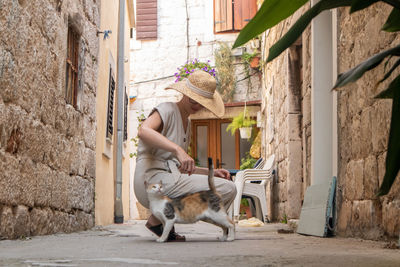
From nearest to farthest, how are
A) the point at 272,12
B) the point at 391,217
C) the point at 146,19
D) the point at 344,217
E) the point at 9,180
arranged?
1. the point at 272,12
2. the point at 391,217
3. the point at 9,180
4. the point at 344,217
5. the point at 146,19

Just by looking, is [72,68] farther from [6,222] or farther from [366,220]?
[366,220]

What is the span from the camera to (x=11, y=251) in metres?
2.46

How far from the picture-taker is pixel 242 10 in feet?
38.1

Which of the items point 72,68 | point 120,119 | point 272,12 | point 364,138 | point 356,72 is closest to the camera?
point 356,72

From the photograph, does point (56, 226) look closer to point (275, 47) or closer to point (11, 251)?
point (11, 251)

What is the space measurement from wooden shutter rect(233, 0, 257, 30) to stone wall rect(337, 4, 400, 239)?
775 centimetres

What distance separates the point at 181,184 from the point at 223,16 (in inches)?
348

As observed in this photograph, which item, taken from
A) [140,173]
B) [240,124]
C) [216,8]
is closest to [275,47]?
[140,173]

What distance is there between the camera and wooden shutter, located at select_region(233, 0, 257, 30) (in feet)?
38.0

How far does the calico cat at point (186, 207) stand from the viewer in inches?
124

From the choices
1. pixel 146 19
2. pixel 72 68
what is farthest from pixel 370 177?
pixel 146 19

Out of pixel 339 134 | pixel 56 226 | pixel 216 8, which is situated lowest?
pixel 56 226

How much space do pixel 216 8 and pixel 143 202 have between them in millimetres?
8956

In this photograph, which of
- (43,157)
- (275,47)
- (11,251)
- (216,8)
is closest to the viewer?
(275,47)
